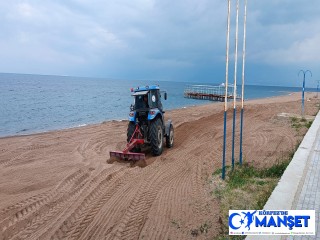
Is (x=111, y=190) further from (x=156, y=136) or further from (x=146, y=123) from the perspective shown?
(x=146, y=123)

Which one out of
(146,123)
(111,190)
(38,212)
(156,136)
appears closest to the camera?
(38,212)

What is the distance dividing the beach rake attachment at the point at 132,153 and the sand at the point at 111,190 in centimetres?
32

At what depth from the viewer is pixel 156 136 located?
9.02 m

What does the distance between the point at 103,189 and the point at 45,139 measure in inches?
330

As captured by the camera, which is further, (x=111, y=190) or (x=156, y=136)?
(x=156, y=136)

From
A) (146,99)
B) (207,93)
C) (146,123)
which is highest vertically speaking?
(146,99)

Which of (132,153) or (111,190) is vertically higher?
(132,153)

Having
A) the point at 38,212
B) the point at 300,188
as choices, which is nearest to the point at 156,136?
the point at 38,212

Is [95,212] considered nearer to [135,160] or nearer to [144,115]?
[135,160]

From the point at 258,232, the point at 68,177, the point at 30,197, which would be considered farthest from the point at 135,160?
the point at 258,232

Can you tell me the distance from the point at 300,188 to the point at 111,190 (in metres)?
4.06

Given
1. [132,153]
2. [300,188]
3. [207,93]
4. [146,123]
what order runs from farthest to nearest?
1. [207,93]
2. [146,123]
3. [132,153]
4. [300,188]

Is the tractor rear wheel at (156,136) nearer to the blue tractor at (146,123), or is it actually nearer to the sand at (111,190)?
the blue tractor at (146,123)

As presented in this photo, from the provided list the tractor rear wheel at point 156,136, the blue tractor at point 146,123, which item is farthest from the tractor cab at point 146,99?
the tractor rear wheel at point 156,136
